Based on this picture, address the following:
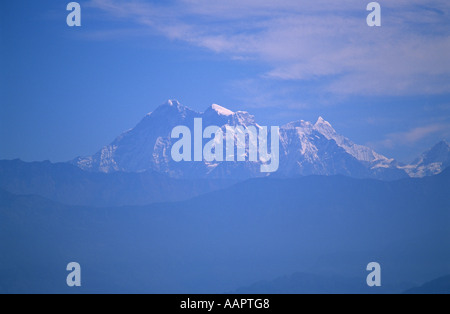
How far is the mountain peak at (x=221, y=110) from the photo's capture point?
62.5ft

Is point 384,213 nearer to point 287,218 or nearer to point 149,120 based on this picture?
point 287,218

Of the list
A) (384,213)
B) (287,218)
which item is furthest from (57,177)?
(384,213)

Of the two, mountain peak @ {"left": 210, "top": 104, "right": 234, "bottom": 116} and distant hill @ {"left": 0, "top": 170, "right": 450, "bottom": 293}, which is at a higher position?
mountain peak @ {"left": 210, "top": 104, "right": 234, "bottom": 116}

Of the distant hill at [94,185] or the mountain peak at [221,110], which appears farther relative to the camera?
the distant hill at [94,185]

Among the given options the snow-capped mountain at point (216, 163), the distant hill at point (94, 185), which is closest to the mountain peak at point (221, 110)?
the snow-capped mountain at point (216, 163)

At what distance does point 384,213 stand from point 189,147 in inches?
266

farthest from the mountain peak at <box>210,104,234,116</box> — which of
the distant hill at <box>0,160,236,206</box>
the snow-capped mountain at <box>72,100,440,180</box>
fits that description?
the distant hill at <box>0,160,236,206</box>

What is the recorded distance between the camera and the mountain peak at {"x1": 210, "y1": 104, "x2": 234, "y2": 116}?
19.0m

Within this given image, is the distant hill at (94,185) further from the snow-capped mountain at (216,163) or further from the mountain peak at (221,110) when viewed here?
the mountain peak at (221,110)

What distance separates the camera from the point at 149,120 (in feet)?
65.4

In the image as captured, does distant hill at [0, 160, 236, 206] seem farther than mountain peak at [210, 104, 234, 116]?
Yes

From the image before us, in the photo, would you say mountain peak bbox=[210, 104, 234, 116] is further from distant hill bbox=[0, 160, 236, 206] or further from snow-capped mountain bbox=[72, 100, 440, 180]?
distant hill bbox=[0, 160, 236, 206]

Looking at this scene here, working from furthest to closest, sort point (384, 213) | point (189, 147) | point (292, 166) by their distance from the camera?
point (292, 166)
point (384, 213)
point (189, 147)
